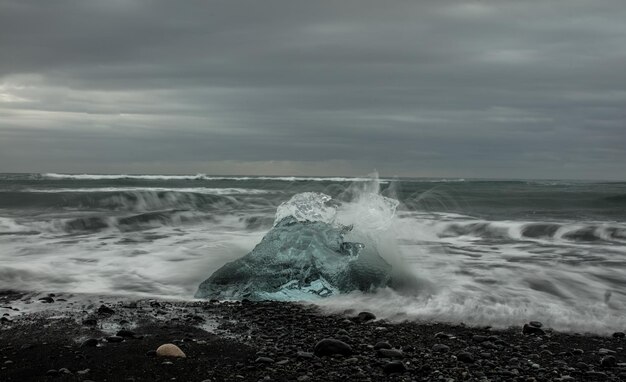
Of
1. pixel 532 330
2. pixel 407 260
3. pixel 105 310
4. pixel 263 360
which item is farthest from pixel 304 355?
pixel 407 260

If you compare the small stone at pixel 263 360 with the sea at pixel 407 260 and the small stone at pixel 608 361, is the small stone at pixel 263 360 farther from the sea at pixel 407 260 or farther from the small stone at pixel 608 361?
the small stone at pixel 608 361

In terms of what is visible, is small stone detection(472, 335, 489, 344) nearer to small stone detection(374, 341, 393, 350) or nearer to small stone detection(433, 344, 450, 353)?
small stone detection(433, 344, 450, 353)

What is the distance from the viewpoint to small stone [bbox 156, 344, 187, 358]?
3.92 metres

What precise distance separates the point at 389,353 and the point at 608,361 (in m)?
1.60

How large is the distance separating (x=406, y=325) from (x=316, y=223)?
3.11 m

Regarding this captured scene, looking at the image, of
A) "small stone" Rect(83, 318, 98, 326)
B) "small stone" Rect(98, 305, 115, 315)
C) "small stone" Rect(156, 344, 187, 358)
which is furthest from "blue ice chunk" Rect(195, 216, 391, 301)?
"small stone" Rect(156, 344, 187, 358)

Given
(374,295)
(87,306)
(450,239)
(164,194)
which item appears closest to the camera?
(87,306)

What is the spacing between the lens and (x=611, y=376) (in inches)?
148

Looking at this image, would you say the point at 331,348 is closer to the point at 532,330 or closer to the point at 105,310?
the point at 532,330

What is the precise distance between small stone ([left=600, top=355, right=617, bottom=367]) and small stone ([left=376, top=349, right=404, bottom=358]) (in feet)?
4.83

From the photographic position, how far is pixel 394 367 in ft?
12.1

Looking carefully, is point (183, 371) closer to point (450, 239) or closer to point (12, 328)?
point (12, 328)

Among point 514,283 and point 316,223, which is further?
point 316,223

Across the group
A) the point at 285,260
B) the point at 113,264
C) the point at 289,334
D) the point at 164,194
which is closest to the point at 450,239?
the point at 285,260
